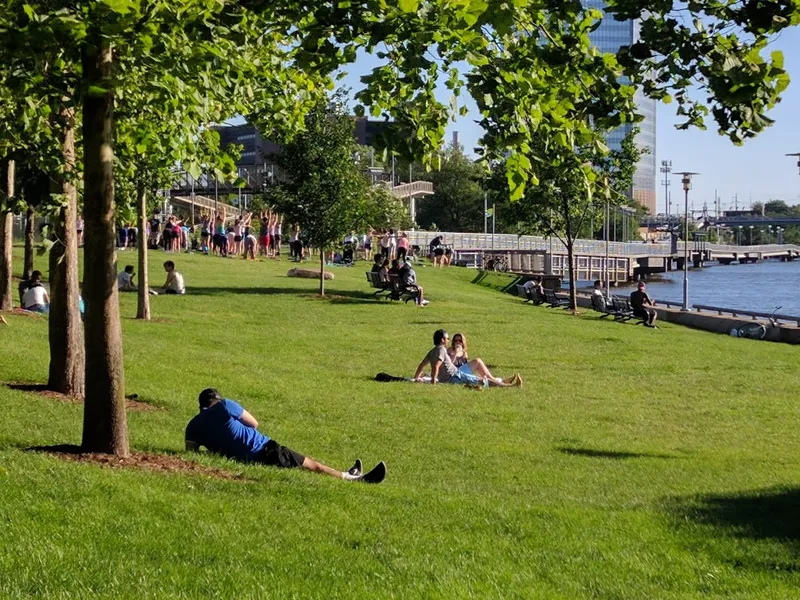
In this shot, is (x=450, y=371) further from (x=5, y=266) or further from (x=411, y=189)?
(x=411, y=189)

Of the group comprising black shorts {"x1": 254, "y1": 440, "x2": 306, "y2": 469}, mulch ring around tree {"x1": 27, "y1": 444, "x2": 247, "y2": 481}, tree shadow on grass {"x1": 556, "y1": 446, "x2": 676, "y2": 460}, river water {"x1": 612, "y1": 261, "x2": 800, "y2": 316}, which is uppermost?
mulch ring around tree {"x1": 27, "y1": 444, "x2": 247, "y2": 481}

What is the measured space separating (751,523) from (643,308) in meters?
24.6

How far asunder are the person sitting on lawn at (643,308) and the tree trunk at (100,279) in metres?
25.7

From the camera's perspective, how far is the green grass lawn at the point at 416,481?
6.38 metres

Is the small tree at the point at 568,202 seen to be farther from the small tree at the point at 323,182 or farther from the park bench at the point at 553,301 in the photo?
the small tree at the point at 323,182

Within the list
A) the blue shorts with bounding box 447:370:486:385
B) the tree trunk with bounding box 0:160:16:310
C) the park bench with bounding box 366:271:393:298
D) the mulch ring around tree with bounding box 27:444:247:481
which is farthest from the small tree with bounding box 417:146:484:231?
the mulch ring around tree with bounding box 27:444:247:481

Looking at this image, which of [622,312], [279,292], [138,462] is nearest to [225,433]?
[138,462]

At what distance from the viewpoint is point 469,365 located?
18.3 meters

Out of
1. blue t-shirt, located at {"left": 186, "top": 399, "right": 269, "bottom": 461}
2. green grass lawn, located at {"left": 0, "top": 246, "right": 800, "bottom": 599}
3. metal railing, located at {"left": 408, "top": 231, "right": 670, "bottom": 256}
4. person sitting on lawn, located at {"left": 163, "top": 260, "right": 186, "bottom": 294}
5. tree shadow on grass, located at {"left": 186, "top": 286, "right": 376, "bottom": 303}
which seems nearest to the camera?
green grass lawn, located at {"left": 0, "top": 246, "right": 800, "bottom": 599}

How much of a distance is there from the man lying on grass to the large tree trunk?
2951 mm

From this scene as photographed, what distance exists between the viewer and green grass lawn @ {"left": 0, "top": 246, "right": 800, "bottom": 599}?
6.38m

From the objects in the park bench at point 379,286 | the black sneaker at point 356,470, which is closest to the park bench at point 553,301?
the park bench at point 379,286

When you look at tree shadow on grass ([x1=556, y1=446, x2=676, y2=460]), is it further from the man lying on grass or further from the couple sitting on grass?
the couple sitting on grass

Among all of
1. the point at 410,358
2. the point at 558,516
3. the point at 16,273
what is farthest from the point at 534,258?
the point at 558,516
